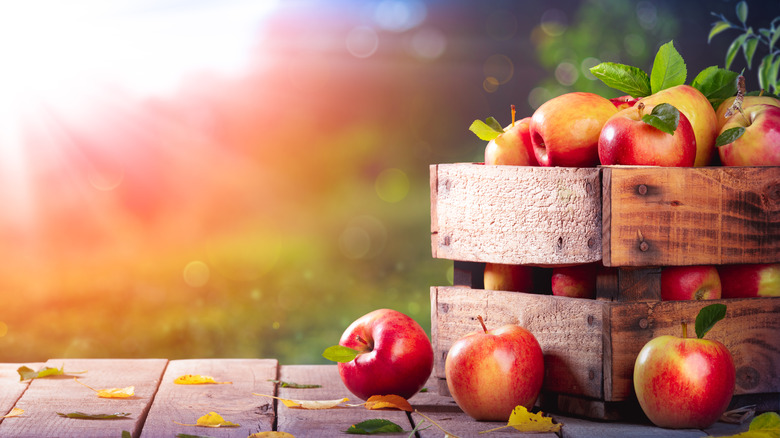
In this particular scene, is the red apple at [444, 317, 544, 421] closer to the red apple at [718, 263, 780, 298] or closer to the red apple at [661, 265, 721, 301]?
the red apple at [661, 265, 721, 301]

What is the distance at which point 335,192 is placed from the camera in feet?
9.21

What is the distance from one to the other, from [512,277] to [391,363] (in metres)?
0.23

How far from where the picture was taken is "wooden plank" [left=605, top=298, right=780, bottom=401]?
1129 millimetres

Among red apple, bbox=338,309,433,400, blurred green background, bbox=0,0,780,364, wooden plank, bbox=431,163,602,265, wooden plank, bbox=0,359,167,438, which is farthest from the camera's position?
blurred green background, bbox=0,0,780,364

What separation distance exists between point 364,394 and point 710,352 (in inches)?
19.3

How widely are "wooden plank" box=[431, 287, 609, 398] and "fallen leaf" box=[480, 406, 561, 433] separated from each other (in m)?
0.11

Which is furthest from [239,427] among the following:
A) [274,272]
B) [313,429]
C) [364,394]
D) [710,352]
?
[274,272]

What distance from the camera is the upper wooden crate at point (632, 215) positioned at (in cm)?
112

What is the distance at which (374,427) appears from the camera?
1067 millimetres

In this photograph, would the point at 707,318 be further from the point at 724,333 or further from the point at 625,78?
the point at 625,78

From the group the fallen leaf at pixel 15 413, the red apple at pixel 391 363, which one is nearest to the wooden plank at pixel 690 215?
the red apple at pixel 391 363

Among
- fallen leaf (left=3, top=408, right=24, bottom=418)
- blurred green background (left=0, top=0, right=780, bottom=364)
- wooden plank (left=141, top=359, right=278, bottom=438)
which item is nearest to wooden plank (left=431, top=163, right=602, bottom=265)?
wooden plank (left=141, top=359, right=278, bottom=438)

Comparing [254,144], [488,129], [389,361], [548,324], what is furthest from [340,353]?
[254,144]

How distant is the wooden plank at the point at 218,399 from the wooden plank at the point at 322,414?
2 cm
